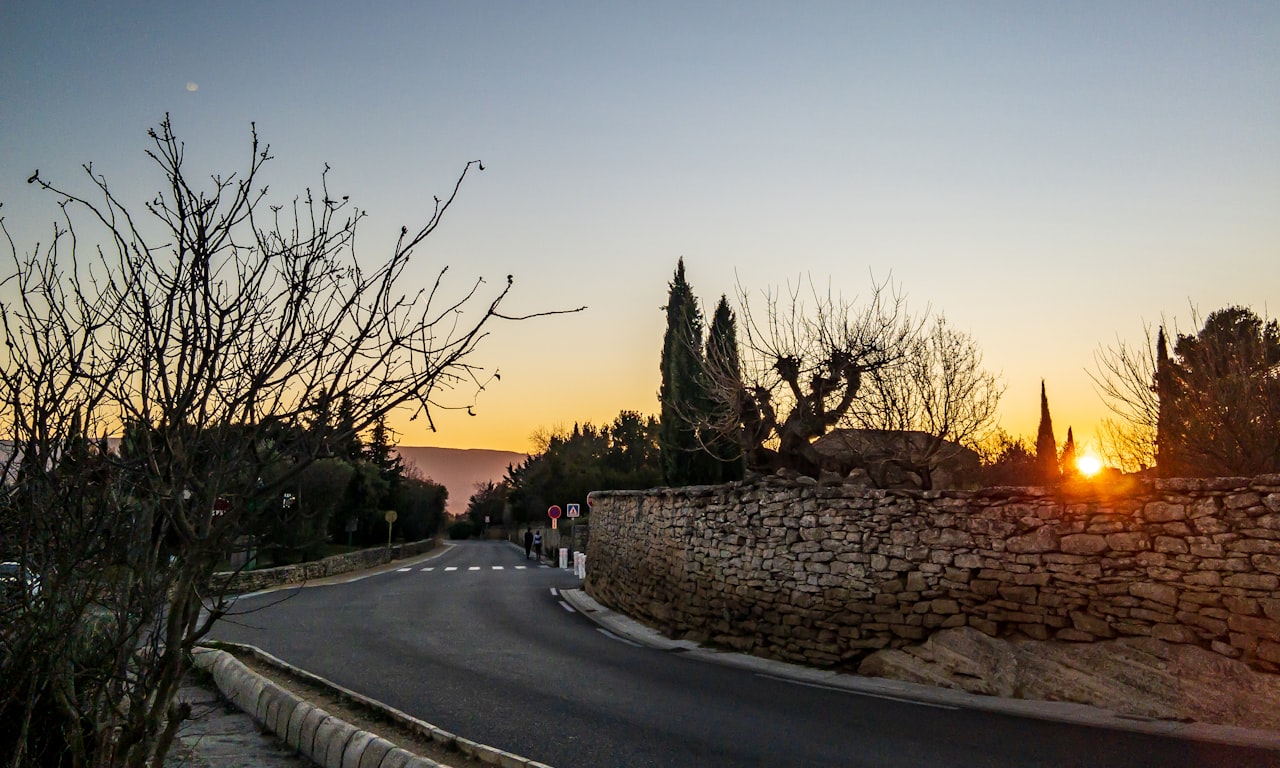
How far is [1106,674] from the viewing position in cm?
916

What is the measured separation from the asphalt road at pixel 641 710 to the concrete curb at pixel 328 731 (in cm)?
81

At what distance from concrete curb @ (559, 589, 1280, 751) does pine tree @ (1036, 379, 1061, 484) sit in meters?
18.8

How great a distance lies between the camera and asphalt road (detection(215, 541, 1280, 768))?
23.4 ft

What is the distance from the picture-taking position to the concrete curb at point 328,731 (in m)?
5.83

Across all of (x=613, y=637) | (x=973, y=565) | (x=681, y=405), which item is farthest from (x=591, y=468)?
(x=973, y=565)

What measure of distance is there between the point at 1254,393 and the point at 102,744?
1759cm

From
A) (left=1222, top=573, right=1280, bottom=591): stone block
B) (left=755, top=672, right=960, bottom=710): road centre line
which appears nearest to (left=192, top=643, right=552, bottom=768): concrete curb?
(left=755, top=672, right=960, bottom=710): road centre line

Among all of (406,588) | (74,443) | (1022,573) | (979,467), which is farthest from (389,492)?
(74,443)

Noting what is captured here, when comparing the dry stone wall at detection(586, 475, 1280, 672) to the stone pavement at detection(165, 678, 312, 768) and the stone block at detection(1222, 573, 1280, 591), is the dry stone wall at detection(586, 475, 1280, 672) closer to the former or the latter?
the stone block at detection(1222, 573, 1280, 591)

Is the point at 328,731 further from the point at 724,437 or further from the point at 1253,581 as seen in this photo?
the point at 724,437

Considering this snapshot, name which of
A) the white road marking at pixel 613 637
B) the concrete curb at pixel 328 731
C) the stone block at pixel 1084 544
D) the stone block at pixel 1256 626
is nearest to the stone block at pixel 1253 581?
the stone block at pixel 1256 626

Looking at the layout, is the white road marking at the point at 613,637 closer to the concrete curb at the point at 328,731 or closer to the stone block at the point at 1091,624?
the concrete curb at the point at 328,731

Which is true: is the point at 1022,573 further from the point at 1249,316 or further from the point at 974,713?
the point at 1249,316

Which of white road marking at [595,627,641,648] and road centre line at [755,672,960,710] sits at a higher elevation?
road centre line at [755,672,960,710]
